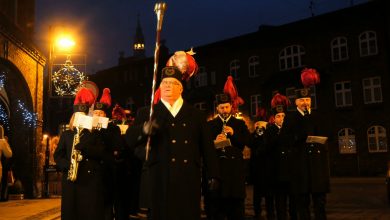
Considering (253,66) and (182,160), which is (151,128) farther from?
(253,66)

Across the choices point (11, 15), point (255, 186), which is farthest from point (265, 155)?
point (11, 15)

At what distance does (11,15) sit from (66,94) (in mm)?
4120

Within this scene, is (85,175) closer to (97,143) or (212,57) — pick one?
(97,143)

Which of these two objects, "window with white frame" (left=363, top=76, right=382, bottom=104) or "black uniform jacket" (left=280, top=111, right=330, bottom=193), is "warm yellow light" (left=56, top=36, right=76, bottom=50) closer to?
"black uniform jacket" (left=280, top=111, right=330, bottom=193)

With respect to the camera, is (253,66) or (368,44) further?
(253,66)

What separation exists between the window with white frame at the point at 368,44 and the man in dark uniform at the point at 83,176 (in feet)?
103

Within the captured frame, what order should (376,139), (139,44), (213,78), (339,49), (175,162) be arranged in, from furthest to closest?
1. (139,44)
2. (213,78)
3. (339,49)
4. (376,139)
5. (175,162)

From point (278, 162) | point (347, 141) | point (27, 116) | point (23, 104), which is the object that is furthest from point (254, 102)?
point (278, 162)

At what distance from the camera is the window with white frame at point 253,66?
140ft

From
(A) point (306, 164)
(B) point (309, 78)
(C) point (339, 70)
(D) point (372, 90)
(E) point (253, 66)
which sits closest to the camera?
(A) point (306, 164)

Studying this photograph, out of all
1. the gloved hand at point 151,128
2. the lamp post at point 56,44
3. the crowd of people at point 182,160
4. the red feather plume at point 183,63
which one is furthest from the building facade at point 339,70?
the gloved hand at point 151,128

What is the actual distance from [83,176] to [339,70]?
3221 centimetres

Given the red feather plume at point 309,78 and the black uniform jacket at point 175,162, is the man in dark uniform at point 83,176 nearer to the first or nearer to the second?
the black uniform jacket at point 175,162

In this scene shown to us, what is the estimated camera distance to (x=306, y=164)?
801cm
